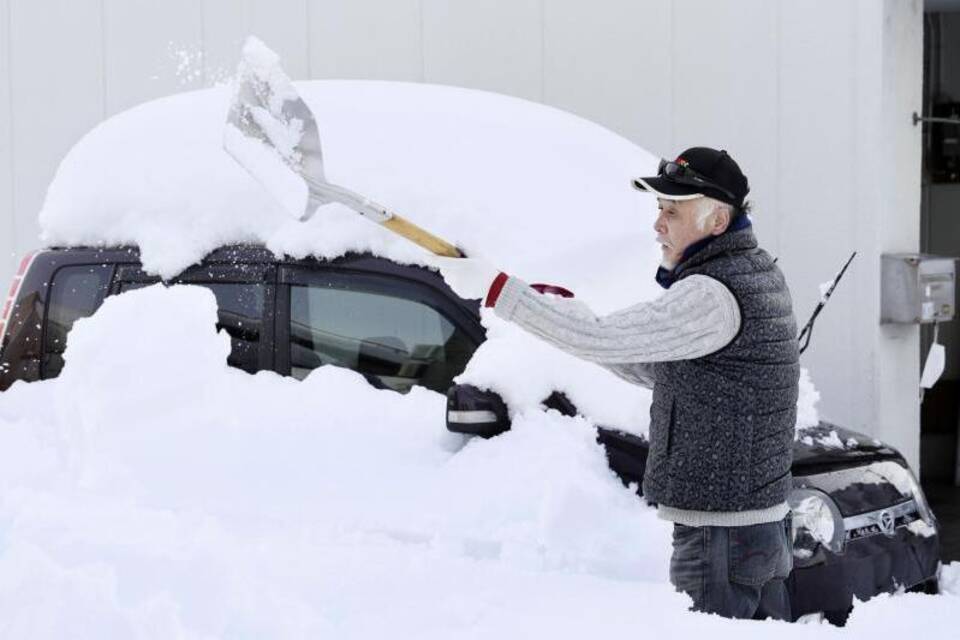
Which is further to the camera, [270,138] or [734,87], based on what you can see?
[734,87]

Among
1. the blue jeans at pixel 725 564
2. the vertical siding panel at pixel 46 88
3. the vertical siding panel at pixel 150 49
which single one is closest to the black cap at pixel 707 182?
the blue jeans at pixel 725 564

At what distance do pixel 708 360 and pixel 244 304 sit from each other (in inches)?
66.6

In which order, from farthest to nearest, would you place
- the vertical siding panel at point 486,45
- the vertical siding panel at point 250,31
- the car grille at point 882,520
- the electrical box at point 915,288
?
the vertical siding panel at point 250,31
the vertical siding panel at point 486,45
the electrical box at point 915,288
the car grille at point 882,520

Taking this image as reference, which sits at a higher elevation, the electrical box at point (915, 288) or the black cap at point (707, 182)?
the black cap at point (707, 182)

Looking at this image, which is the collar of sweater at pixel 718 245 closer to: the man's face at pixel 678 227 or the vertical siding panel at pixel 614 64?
the man's face at pixel 678 227

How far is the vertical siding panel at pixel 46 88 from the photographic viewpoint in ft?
24.5

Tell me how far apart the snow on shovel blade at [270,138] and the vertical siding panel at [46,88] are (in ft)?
13.9

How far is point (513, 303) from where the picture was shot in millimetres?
2744

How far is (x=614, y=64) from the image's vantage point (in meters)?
6.59

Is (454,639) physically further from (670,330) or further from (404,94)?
(404,94)

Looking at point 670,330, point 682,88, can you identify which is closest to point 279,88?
point 670,330

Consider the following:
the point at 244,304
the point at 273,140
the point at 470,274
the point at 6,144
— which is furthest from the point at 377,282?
the point at 6,144

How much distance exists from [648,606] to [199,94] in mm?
3087

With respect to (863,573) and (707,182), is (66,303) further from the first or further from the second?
(863,573)
